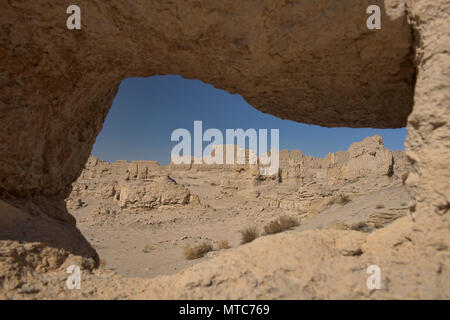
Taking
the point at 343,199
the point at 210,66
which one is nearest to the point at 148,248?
the point at 343,199

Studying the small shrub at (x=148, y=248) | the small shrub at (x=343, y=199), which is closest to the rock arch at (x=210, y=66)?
the small shrub at (x=148, y=248)

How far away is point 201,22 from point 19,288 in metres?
2.78

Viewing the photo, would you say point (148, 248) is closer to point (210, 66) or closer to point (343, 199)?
point (343, 199)

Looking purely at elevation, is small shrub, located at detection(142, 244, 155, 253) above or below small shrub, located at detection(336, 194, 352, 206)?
below

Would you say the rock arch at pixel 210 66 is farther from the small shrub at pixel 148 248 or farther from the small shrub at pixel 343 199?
the small shrub at pixel 343 199

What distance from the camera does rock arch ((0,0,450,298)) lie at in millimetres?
2131

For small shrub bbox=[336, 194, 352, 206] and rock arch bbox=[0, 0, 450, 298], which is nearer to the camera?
rock arch bbox=[0, 0, 450, 298]

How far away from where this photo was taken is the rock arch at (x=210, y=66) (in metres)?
2.13

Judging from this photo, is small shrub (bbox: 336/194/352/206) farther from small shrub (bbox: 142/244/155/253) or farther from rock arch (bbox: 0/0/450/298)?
small shrub (bbox: 142/244/155/253)

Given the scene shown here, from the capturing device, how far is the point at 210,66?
124 inches

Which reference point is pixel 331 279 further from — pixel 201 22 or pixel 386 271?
pixel 201 22

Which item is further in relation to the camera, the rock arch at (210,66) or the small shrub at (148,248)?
the small shrub at (148,248)

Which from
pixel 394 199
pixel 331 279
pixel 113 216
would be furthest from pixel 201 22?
pixel 113 216

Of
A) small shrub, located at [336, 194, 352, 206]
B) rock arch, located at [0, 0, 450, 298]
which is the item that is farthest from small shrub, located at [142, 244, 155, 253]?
small shrub, located at [336, 194, 352, 206]
